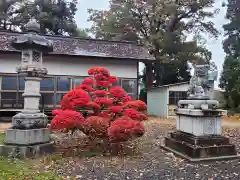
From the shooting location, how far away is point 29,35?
6863 millimetres

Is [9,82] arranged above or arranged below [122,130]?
above

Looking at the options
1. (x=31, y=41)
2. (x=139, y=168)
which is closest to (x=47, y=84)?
(x=31, y=41)

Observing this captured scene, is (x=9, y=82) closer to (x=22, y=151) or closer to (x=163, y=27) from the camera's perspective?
(x=22, y=151)

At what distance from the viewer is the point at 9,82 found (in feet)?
46.7

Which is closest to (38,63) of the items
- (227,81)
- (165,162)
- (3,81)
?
(165,162)

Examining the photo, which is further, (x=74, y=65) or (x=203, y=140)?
(x=74, y=65)

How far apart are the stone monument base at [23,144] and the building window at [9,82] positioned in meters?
8.59

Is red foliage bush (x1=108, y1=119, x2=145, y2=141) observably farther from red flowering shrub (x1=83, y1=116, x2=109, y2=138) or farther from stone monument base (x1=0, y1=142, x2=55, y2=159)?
stone monument base (x1=0, y1=142, x2=55, y2=159)

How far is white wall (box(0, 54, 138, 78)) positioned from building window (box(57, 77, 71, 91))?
37 cm

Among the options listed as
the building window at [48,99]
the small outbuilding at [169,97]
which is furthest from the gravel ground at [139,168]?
the small outbuilding at [169,97]

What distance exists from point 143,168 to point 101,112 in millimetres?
2509

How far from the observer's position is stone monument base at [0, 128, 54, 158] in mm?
6148

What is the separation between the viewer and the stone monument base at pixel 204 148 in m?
6.13

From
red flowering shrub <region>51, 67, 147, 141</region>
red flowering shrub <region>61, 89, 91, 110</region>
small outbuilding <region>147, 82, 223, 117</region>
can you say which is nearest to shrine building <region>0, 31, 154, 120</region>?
small outbuilding <region>147, 82, 223, 117</region>
